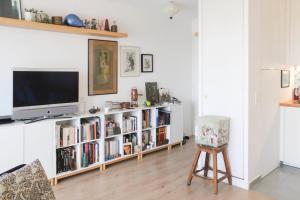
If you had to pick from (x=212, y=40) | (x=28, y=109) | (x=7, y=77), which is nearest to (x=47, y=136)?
(x=28, y=109)

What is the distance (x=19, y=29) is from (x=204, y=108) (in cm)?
246

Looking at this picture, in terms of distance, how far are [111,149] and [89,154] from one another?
0.37 m

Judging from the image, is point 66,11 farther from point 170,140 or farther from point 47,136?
point 170,140

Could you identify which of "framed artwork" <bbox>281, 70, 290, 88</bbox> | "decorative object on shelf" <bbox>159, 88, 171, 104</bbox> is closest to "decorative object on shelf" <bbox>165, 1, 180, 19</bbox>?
"decorative object on shelf" <bbox>159, 88, 171, 104</bbox>

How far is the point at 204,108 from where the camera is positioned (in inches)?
137

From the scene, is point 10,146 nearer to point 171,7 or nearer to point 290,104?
point 171,7

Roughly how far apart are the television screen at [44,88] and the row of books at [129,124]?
0.84 m

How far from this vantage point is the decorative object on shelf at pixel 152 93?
4820 mm

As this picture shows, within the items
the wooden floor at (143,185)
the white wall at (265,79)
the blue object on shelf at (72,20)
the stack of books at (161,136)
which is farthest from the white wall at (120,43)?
the white wall at (265,79)

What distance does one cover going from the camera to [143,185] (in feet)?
10.9

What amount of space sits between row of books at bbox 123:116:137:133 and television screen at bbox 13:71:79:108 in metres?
0.84

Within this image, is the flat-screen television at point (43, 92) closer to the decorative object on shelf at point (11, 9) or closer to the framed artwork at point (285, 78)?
the decorative object on shelf at point (11, 9)

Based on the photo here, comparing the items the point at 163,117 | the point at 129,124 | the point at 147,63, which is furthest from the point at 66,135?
the point at 147,63

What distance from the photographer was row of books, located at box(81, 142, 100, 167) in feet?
11.9
